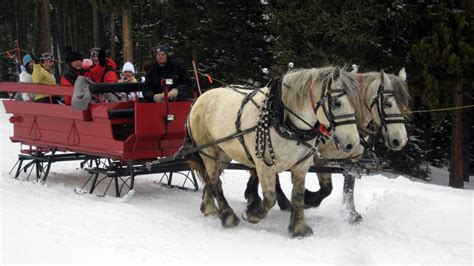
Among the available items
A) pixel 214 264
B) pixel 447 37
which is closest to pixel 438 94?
pixel 447 37

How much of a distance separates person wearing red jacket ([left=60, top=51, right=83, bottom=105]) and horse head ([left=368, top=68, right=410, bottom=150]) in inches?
199

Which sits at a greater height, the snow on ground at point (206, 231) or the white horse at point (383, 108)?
the white horse at point (383, 108)

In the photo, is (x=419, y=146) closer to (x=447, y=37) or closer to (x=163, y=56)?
(x=447, y=37)

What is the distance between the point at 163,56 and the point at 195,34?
11827 mm

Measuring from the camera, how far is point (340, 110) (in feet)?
16.5

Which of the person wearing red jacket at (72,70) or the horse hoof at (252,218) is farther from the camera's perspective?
the person wearing red jacket at (72,70)

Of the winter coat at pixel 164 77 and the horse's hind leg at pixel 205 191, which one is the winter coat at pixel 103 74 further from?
the horse's hind leg at pixel 205 191

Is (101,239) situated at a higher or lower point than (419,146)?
higher

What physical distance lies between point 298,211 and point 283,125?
3.11ft

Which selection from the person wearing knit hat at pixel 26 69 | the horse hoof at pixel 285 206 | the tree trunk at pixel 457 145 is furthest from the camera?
the tree trunk at pixel 457 145

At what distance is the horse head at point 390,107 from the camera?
5629 millimetres

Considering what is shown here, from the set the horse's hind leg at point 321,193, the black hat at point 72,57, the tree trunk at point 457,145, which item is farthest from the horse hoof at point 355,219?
the tree trunk at point 457,145

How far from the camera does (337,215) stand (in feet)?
21.9

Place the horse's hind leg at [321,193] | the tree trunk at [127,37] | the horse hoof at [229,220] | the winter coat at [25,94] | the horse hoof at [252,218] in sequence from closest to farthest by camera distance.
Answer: the horse hoof at [252,218], the horse hoof at [229,220], the horse's hind leg at [321,193], the winter coat at [25,94], the tree trunk at [127,37]
